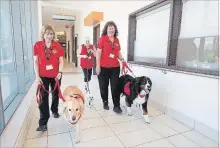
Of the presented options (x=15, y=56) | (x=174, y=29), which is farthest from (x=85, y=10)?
(x=174, y=29)

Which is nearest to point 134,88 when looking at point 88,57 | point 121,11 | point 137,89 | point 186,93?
point 137,89

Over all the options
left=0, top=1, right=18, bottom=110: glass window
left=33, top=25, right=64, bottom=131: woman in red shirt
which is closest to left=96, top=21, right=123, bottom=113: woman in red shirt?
left=33, top=25, right=64, bottom=131: woman in red shirt

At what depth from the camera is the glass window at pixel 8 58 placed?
2324mm

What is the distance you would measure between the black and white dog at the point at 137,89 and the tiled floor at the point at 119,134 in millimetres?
242

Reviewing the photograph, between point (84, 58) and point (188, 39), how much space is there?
2.00 meters

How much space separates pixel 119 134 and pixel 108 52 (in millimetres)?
1260

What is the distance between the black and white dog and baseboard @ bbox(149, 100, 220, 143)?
48cm

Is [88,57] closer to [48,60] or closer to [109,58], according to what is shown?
[109,58]

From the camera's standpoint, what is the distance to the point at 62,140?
74.9 inches

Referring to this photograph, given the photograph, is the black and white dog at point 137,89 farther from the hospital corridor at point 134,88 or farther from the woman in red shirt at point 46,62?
the woman in red shirt at point 46,62

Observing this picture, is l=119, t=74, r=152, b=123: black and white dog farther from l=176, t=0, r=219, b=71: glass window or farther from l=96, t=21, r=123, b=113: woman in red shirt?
l=176, t=0, r=219, b=71: glass window

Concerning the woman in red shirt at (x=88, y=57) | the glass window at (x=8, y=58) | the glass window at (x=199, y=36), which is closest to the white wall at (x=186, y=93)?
the glass window at (x=199, y=36)

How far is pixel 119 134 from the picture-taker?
2066mm

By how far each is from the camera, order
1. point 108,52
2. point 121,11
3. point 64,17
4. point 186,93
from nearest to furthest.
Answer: point 186,93 → point 108,52 → point 121,11 → point 64,17
